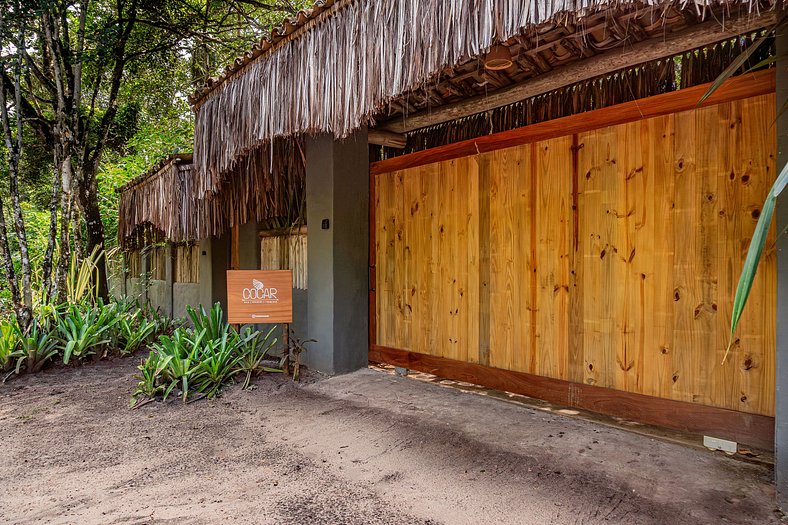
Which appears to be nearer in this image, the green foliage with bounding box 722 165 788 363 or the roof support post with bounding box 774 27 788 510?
the green foliage with bounding box 722 165 788 363

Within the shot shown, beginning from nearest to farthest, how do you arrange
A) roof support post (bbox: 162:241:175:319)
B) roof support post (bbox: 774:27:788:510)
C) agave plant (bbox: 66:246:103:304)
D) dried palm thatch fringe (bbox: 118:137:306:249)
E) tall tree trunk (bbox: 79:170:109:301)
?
roof support post (bbox: 774:27:788:510) < dried palm thatch fringe (bbox: 118:137:306:249) < agave plant (bbox: 66:246:103:304) < tall tree trunk (bbox: 79:170:109:301) < roof support post (bbox: 162:241:175:319)

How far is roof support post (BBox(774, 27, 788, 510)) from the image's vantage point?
1.86m

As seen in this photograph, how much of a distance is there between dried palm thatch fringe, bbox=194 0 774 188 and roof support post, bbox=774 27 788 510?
0.36m

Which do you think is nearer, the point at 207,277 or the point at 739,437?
the point at 739,437

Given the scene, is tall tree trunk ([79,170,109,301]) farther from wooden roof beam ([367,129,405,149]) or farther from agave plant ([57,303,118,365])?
wooden roof beam ([367,129,405,149])

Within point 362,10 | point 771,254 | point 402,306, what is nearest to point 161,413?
point 402,306

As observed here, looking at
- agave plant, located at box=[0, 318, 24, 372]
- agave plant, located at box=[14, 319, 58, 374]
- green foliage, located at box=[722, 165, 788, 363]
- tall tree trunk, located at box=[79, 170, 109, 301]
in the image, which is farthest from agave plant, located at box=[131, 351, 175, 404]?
green foliage, located at box=[722, 165, 788, 363]

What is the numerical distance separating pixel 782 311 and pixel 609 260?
1.05 metres

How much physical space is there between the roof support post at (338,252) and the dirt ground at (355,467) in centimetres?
76

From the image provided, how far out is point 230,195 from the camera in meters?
5.16

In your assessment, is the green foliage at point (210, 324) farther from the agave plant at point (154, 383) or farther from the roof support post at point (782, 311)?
the roof support post at point (782, 311)

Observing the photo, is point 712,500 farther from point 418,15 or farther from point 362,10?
point 362,10

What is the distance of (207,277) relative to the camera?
6.09 meters

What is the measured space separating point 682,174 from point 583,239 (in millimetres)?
685
